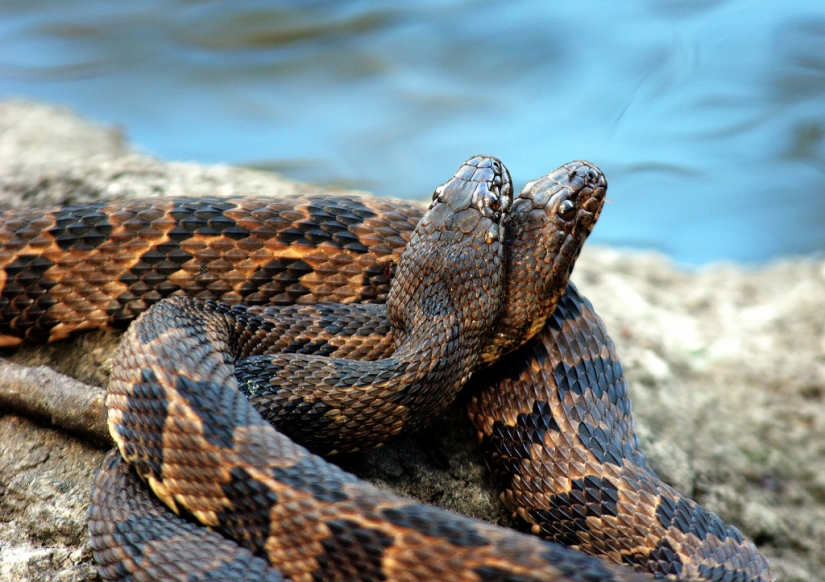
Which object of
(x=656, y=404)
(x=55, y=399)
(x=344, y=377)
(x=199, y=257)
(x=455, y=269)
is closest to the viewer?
(x=344, y=377)

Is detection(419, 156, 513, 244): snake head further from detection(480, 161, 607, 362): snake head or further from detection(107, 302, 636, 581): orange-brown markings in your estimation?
detection(107, 302, 636, 581): orange-brown markings

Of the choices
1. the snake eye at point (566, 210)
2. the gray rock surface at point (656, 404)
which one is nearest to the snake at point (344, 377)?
the snake eye at point (566, 210)

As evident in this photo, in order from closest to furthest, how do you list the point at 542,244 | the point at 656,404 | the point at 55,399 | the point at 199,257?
the point at 55,399 < the point at 542,244 < the point at 199,257 < the point at 656,404

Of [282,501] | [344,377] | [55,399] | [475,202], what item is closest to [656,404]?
[475,202]

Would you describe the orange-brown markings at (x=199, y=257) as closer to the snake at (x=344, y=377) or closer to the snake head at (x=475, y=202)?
the snake at (x=344, y=377)

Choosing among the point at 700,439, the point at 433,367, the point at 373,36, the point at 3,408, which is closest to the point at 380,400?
the point at 433,367

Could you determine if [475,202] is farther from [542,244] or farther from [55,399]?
[55,399]
